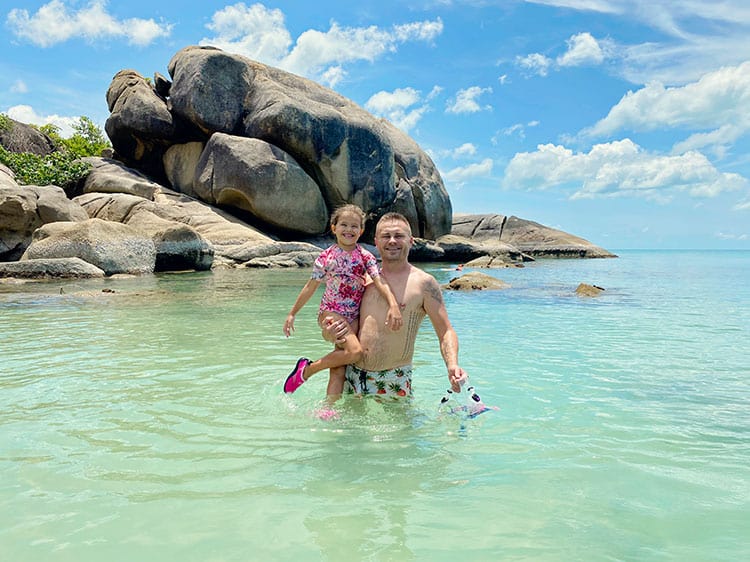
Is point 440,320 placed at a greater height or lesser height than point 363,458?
greater

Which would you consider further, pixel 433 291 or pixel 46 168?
pixel 46 168

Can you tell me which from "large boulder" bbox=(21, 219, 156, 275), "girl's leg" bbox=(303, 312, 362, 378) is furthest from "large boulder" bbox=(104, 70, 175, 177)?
"girl's leg" bbox=(303, 312, 362, 378)

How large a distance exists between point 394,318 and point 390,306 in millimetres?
107

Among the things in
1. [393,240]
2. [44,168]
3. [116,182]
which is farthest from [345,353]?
[44,168]

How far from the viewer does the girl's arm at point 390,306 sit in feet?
12.8

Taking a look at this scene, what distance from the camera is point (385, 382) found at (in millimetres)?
4297

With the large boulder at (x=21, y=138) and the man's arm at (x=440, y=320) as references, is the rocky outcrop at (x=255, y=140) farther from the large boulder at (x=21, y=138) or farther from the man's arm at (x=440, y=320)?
the man's arm at (x=440, y=320)

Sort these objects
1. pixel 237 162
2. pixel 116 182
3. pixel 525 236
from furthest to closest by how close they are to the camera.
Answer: pixel 525 236
pixel 116 182
pixel 237 162

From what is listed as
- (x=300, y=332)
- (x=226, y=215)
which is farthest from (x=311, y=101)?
(x=300, y=332)

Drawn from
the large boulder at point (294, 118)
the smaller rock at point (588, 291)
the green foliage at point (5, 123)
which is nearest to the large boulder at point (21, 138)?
the green foliage at point (5, 123)

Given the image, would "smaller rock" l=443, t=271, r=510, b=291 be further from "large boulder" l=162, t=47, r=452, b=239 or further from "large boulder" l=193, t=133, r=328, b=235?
"large boulder" l=162, t=47, r=452, b=239

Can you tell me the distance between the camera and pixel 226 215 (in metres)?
26.5

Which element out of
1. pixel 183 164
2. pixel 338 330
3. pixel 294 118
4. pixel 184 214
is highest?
pixel 294 118

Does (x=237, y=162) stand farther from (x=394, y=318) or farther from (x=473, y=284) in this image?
(x=394, y=318)
